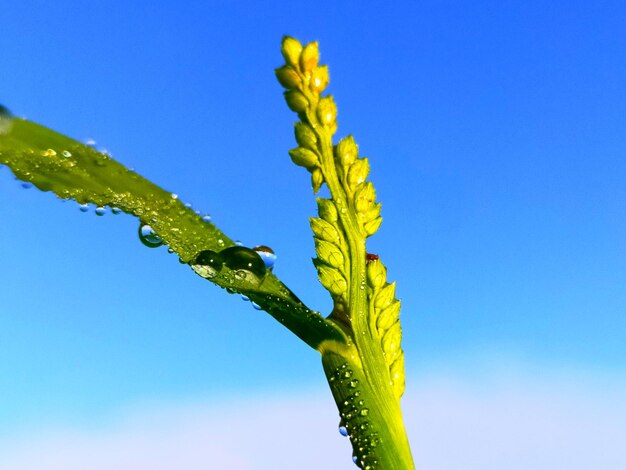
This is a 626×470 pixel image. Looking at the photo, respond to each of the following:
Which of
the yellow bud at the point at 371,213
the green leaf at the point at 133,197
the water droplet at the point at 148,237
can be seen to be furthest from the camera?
the yellow bud at the point at 371,213

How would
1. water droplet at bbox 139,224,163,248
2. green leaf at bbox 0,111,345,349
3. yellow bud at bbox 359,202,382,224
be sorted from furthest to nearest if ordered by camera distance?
yellow bud at bbox 359,202,382,224 < water droplet at bbox 139,224,163,248 < green leaf at bbox 0,111,345,349

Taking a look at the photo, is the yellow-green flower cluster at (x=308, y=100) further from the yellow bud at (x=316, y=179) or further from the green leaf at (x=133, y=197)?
the green leaf at (x=133, y=197)

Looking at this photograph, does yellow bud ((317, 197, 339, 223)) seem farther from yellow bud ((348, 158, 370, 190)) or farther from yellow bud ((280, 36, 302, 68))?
yellow bud ((280, 36, 302, 68))

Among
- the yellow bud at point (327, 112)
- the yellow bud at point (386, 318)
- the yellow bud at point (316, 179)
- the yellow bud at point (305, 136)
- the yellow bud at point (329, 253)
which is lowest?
the yellow bud at point (386, 318)

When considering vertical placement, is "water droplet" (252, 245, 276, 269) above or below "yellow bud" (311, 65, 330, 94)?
below

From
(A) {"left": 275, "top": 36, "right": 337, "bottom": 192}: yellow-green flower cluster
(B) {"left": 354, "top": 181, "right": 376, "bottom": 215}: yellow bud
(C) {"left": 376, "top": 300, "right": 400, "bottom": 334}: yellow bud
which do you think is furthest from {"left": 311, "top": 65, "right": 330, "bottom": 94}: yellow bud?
(C) {"left": 376, "top": 300, "right": 400, "bottom": 334}: yellow bud

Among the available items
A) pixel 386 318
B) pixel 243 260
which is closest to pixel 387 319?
pixel 386 318

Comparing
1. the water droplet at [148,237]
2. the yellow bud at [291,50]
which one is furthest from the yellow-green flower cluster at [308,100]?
the water droplet at [148,237]
